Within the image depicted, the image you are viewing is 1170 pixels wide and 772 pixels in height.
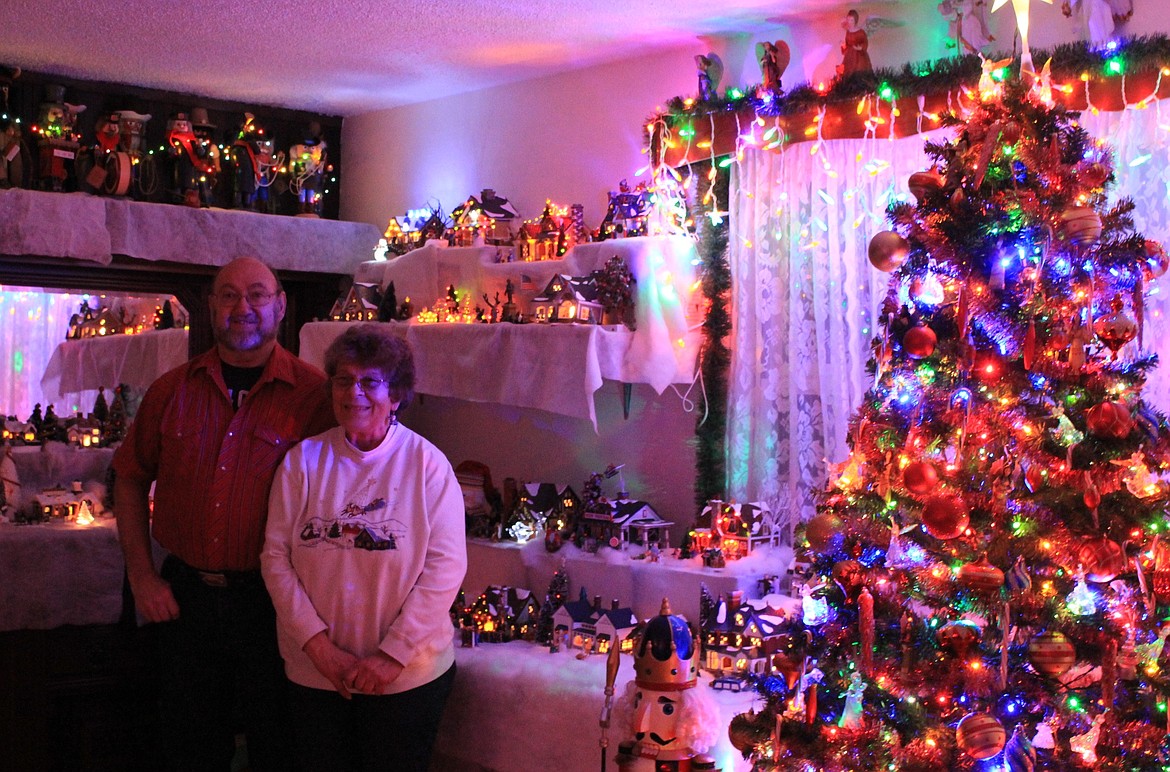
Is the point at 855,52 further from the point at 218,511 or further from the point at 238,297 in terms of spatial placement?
the point at 218,511

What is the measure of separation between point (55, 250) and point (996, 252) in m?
3.62

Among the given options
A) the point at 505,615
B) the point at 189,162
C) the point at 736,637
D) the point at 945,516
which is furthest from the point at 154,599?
the point at 189,162

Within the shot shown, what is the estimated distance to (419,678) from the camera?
A: 8.25 ft

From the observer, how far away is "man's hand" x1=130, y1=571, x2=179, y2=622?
261cm

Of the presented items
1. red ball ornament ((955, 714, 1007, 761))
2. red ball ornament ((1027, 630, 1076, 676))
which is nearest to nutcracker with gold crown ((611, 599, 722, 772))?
red ball ornament ((955, 714, 1007, 761))

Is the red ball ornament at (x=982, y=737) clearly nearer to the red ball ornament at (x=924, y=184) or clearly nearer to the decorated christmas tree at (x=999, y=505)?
the decorated christmas tree at (x=999, y=505)

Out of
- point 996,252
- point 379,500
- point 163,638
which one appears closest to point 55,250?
point 163,638

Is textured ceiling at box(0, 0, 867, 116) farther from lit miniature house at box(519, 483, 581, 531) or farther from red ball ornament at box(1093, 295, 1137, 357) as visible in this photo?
red ball ornament at box(1093, 295, 1137, 357)

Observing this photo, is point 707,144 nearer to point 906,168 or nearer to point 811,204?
point 811,204

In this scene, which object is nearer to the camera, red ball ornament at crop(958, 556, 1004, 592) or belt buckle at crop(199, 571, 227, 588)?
red ball ornament at crop(958, 556, 1004, 592)

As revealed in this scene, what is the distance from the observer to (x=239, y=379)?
2.69 m

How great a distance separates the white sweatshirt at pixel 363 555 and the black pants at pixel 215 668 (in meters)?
0.15

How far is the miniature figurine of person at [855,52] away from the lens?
352 centimetres

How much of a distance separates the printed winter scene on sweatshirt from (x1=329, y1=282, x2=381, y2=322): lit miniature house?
2.25 m
